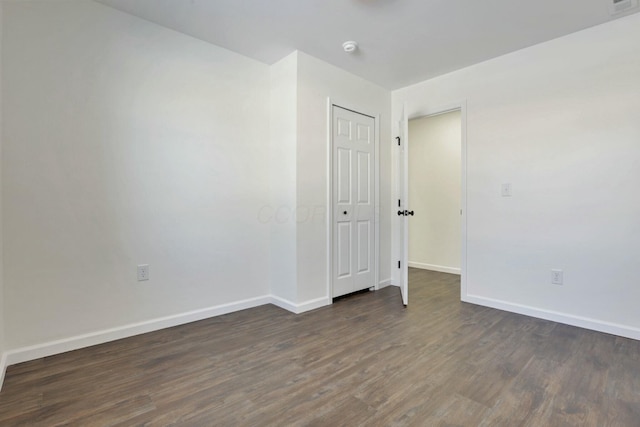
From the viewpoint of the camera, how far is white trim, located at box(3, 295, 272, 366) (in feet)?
6.48

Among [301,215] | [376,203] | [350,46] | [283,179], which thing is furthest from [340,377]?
[350,46]

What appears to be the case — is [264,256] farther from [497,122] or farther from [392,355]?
[497,122]

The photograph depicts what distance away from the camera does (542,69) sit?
275cm

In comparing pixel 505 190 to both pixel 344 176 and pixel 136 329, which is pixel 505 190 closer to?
pixel 344 176

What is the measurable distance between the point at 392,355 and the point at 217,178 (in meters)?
2.05

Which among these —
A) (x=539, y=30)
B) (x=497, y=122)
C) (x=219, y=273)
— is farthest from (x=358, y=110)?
(x=219, y=273)

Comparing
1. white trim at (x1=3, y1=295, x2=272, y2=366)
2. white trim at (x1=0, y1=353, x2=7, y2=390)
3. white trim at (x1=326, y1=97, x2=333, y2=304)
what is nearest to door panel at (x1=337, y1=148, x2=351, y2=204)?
white trim at (x1=326, y1=97, x2=333, y2=304)

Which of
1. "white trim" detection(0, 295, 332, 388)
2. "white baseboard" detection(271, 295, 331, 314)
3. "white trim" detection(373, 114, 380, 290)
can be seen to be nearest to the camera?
"white trim" detection(0, 295, 332, 388)

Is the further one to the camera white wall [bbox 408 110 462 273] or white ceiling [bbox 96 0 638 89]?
white wall [bbox 408 110 462 273]

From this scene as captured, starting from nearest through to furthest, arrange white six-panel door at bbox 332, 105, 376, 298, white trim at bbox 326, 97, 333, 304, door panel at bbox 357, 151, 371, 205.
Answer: white trim at bbox 326, 97, 333, 304
white six-panel door at bbox 332, 105, 376, 298
door panel at bbox 357, 151, 371, 205

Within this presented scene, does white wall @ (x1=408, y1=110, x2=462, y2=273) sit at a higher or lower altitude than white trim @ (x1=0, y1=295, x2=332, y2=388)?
higher

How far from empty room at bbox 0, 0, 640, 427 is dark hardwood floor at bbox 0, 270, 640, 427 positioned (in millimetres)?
17

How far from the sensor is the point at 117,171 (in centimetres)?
230

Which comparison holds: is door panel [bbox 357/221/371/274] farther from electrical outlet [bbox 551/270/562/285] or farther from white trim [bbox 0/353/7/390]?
white trim [bbox 0/353/7/390]
